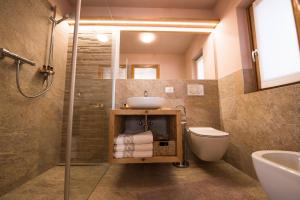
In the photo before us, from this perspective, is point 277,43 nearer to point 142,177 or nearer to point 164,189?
point 164,189

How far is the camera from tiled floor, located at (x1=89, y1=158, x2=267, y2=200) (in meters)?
1.09

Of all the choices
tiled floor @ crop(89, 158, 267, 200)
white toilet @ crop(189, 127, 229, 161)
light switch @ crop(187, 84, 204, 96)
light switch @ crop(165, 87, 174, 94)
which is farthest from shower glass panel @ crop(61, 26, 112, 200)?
light switch @ crop(187, 84, 204, 96)

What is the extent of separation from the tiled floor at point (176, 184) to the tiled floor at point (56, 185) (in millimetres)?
88

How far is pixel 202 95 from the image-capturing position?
6.51ft

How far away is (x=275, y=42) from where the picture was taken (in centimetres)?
130

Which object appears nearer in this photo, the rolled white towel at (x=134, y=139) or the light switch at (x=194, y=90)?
the rolled white towel at (x=134, y=139)

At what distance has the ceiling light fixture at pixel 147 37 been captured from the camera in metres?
2.20

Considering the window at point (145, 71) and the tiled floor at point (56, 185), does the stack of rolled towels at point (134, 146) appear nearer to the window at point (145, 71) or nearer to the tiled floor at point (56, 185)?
the tiled floor at point (56, 185)

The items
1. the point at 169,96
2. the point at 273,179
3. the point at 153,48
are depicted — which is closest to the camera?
the point at 273,179

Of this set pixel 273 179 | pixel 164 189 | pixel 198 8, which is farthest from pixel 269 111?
pixel 198 8

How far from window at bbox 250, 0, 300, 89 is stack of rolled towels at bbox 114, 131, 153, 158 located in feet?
4.04

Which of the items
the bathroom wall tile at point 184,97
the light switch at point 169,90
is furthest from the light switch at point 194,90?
the light switch at point 169,90

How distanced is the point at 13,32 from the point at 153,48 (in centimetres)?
163

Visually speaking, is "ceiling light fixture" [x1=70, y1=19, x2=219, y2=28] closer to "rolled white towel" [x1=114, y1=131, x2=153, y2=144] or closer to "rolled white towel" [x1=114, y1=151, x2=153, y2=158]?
"rolled white towel" [x1=114, y1=131, x2=153, y2=144]
